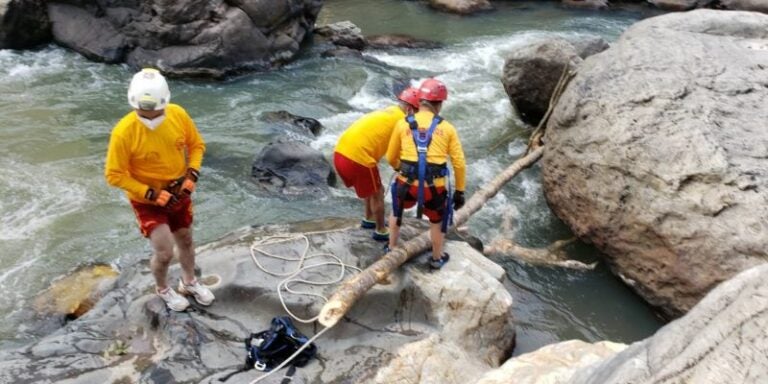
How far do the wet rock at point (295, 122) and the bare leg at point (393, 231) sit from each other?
563cm

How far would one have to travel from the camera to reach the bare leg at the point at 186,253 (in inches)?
197

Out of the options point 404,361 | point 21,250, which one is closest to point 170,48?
point 21,250

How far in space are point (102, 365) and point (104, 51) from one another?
11160 millimetres

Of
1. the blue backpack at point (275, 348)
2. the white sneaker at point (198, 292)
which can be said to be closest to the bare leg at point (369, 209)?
the blue backpack at point (275, 348)

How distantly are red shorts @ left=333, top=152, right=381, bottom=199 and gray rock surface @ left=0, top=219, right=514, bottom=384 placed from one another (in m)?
0.56

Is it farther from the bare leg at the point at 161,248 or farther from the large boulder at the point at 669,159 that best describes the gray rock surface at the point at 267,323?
the large boulder at the point at 669,159

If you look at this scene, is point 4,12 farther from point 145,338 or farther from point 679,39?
point 679,39

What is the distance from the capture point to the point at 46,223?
26.3 ft

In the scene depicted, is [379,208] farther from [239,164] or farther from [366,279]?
[239,164]

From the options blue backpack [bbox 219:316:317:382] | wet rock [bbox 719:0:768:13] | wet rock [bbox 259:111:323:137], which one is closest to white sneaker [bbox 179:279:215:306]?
blue backpack [bbox 219:316:317:382]

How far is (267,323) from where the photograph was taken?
520 cm

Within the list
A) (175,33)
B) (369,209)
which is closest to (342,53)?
(175,33)

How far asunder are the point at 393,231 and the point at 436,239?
1.34 ft

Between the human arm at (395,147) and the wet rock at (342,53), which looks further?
the wet rock at (342,53)
